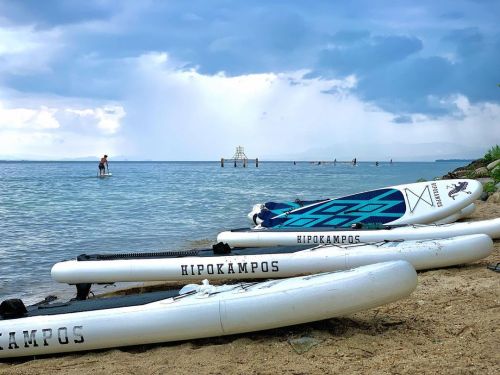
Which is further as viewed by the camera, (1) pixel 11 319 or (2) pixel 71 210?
(2) pixel 71 210

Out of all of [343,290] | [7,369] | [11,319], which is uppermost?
[343,290]

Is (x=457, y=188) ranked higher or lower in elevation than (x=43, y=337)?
higher

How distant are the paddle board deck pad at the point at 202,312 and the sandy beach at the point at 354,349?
0.41ft

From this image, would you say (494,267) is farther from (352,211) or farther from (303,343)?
(352,211)

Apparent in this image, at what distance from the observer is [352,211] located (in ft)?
32.2

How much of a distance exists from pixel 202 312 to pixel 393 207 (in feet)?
21.2

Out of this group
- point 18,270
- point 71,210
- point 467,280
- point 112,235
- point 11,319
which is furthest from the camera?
point 71,210

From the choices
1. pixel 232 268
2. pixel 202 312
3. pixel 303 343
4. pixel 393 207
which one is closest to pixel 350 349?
pixel 303 343

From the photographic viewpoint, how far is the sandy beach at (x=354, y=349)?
3434mm

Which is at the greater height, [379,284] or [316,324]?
[379,284]

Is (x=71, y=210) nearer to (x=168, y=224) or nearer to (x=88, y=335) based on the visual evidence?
(x=168, y=224)

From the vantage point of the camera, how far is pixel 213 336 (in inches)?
165

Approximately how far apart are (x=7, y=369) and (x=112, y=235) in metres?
9.02

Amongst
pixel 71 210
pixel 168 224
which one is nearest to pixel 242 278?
pixel 168 224
